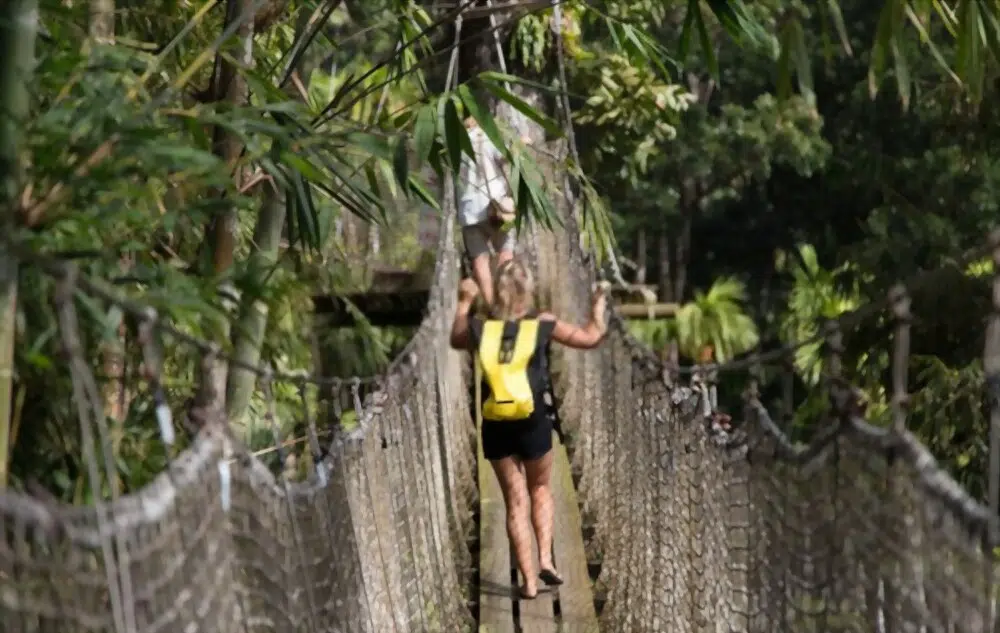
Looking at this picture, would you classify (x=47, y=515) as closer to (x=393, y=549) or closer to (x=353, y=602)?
(x=353, y=602)

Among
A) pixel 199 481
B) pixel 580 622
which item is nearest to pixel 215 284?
pixel 199 481

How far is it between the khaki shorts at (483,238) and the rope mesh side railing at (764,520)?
572 mm

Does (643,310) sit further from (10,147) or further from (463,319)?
(10,147)

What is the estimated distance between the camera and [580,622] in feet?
9.84

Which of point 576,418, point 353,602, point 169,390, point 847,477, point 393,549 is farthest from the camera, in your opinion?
point 576,418

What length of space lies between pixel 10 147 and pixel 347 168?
157 centimetres

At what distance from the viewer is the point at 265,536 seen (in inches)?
72.7

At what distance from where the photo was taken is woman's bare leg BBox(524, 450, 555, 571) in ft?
9.95

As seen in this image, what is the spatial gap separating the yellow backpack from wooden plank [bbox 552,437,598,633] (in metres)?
0.43

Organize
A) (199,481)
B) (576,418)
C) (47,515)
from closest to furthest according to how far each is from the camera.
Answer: (47,515), (199,481), (576,418)

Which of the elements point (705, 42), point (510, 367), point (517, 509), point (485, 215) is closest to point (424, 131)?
point (705, 42)

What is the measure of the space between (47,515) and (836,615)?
37.2 inches

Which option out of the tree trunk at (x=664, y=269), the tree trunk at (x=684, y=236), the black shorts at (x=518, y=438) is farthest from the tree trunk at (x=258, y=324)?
the tree trunk at (x=664, y=269)

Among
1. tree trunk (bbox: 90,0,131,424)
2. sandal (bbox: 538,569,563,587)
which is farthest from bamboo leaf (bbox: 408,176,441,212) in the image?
sandal (bbox: 538,569,563,587)
